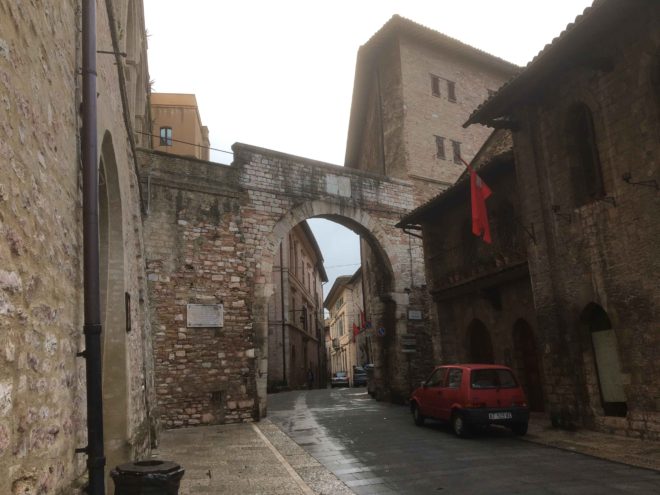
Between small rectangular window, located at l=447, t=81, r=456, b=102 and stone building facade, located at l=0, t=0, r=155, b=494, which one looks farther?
small rectangular window, located at l=447, t=81, r=456, b=102

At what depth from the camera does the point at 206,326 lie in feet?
46.1

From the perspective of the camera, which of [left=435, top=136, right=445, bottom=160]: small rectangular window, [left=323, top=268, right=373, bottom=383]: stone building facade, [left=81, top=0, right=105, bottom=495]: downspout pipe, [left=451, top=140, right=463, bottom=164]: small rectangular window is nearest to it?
[left=81, top=0, right=105, bottom=495]: downspout pipe

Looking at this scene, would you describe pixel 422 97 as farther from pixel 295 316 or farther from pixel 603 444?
pixel 295 316

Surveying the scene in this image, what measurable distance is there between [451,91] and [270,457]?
19.1 meters

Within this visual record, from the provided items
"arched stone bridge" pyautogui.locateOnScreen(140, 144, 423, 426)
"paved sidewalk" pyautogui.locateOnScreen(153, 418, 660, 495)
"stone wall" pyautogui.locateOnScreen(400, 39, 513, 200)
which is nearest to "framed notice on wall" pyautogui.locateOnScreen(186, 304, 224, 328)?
"arched stone bridge" pyautogui.locateOnScreen(140, 144, 423, 426)

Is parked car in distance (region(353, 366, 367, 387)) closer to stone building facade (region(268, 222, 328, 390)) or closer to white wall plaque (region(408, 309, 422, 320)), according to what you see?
stone building facade (region(268, 222, 328, 390))

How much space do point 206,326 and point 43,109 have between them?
11.3m

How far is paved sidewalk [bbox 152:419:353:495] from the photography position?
6410 mm

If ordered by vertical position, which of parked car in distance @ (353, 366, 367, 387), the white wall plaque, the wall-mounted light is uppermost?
the wall-mounted light

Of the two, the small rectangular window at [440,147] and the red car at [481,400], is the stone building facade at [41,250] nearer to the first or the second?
the red car at [481,400]

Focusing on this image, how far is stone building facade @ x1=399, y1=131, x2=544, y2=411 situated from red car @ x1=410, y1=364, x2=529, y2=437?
242 cm

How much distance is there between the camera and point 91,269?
3.93 m

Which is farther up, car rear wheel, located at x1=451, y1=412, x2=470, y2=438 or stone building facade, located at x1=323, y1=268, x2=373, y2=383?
stone building facade, located at x1=323, y1=268, x2=373, y2=383

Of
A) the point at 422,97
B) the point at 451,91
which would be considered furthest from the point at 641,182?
the point at 451,91
